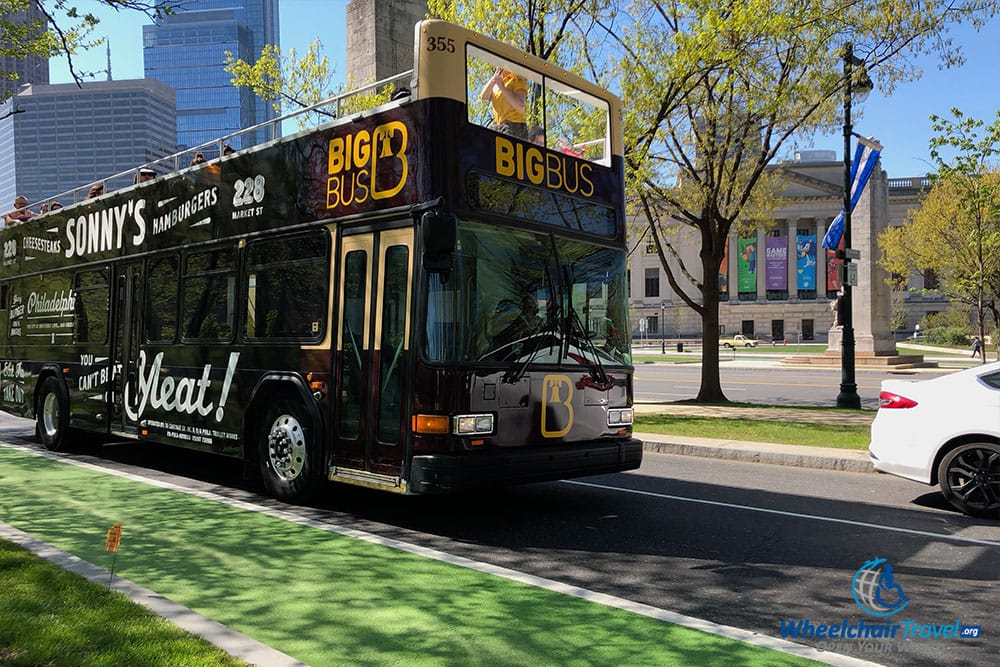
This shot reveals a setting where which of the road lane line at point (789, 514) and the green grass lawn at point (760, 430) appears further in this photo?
the green grass lawn at point (760, 430)

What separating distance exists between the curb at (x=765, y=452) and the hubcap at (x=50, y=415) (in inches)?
361

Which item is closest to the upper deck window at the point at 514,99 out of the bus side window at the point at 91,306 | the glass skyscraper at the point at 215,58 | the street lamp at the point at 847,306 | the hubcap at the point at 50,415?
the bus side window at the point at 91,306

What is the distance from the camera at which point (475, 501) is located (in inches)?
335

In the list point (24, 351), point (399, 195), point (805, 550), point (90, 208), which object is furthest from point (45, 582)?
point (24, 351)

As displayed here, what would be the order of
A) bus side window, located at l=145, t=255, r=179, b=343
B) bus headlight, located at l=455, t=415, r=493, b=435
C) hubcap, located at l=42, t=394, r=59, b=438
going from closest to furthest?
bus headlight, located at l=455, t=415, r=493, b=435 < bus side window, located at l=145, t=255, r=179, b=343 < hubcap, located at l=42, t=394, r=59, b=438

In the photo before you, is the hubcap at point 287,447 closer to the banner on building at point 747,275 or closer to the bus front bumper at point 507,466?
the bus front bumper at point 507,466

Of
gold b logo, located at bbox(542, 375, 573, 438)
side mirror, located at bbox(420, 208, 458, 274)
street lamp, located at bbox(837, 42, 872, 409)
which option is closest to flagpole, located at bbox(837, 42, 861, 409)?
street lamp, located at bbox(837, 42, 872, 409)

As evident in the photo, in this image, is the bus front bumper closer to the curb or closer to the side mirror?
the side mirror

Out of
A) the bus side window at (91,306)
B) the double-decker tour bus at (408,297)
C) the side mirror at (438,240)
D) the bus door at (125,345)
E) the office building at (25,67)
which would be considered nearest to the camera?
the side mirror at (438,240)

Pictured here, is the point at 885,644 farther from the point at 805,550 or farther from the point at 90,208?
the point at 90,208

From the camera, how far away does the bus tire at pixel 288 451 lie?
7727 mm

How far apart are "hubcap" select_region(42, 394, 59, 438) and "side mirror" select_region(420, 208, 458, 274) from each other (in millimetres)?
8638

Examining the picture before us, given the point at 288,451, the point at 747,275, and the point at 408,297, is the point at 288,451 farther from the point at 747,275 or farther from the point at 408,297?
the point at 747,275

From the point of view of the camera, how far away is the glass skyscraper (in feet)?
66.6
